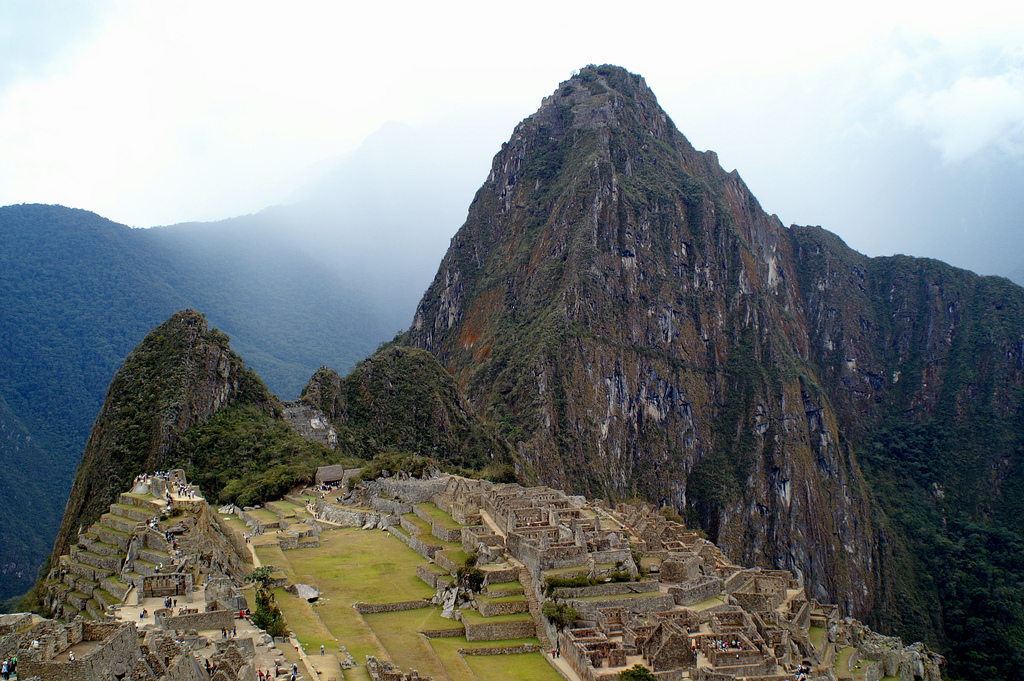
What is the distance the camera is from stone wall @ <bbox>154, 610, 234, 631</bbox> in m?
24.4

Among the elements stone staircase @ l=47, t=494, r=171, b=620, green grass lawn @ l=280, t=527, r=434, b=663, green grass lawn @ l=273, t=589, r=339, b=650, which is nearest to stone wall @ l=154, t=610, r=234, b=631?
green grass lawn @ l=273, t=589, r=339, b=650

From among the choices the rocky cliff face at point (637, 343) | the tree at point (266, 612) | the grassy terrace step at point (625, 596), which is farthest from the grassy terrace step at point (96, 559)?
the rocky cliff face at point (637, 343)

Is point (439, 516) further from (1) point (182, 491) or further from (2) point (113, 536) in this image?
(2) point (113, 536)

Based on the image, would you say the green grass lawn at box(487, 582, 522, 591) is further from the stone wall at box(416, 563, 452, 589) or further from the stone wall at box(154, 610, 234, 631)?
the stone wall at box(154, 610, 234, 631)

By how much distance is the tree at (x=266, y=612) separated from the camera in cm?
2764

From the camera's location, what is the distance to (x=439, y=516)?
50.2 metres

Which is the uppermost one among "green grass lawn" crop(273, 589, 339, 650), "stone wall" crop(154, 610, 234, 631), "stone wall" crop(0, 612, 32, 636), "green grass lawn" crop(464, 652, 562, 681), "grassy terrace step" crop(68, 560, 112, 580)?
"stone wall" crop(0, 612, 32, 636)

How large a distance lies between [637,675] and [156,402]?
5512 centimetres

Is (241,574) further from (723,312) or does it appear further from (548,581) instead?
(723,312)

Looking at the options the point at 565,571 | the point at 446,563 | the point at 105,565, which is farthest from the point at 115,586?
the point at 565,571

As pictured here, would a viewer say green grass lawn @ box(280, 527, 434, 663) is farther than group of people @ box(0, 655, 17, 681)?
Yes

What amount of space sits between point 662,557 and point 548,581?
1080 cm

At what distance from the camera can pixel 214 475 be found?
67.4 meters

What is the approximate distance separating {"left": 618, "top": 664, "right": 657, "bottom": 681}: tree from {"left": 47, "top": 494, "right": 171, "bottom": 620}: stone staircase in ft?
51.4
